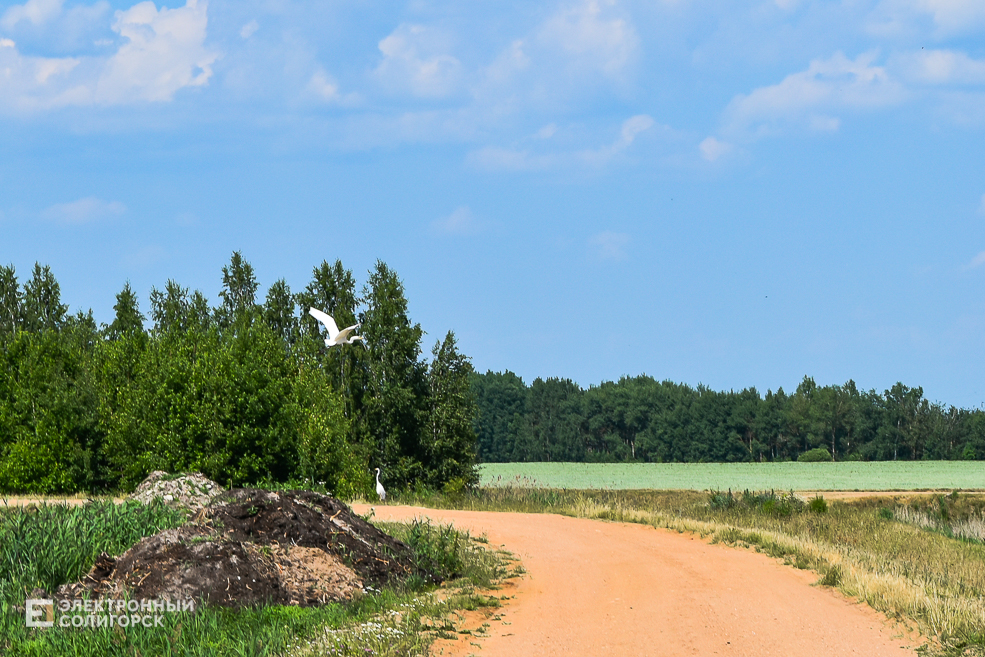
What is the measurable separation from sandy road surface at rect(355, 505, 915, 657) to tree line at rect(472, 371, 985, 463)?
290 feet

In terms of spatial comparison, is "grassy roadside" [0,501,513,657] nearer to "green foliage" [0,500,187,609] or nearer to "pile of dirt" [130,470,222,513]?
"green foliage" [0,500,187,609]

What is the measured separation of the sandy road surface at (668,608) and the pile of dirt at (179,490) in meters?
5.05

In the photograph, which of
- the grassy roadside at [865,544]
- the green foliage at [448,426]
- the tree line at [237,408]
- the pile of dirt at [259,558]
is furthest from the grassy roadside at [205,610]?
the green foliage at [448,426]

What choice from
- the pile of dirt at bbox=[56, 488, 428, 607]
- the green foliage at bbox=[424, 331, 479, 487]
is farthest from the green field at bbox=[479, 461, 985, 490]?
the pile of dirt at bbox=[56, 488, 428, 607]

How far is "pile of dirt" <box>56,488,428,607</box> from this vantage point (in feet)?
32.8

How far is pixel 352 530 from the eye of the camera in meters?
12.4

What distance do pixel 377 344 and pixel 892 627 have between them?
41.9 meters

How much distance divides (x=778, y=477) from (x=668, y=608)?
51.6 m

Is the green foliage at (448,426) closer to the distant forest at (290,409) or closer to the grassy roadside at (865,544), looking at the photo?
the distant forest at (290,409)

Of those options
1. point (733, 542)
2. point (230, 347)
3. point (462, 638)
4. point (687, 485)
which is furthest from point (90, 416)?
point (687, 485)

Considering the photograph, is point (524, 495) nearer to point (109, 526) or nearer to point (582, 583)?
point (582, 583)

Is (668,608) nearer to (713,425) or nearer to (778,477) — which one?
(778,477)

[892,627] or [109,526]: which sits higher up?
[109,526]

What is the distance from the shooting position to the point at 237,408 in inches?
936
